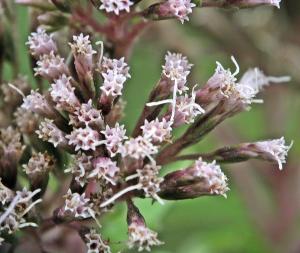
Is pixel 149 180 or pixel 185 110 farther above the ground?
pixel 185 110

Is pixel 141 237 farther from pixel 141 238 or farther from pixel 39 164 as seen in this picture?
pixel 39 164

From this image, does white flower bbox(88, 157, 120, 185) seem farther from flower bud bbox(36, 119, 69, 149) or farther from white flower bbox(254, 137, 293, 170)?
white flower bbox(254, 137, 293, 170)

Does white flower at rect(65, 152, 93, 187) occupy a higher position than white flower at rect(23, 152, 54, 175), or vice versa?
white flower at rect(23, 152, 54, 175)

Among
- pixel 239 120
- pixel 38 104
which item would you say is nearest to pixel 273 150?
pixel 38 104

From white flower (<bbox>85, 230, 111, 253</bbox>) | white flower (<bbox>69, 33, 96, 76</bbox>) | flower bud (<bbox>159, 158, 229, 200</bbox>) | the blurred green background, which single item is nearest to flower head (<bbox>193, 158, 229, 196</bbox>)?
flower bud (<bbox>159, 158, 229, 200</bbox>)

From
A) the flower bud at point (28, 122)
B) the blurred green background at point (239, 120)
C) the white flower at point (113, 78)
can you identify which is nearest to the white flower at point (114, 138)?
the white flower at point (113, 78)

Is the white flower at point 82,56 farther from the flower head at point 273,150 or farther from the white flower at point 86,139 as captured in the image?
the flower head at point 273,150

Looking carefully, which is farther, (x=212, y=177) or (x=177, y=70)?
(x=177, y=70)
